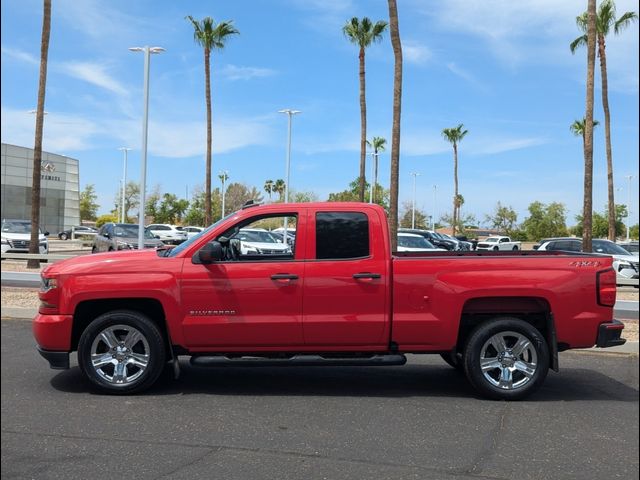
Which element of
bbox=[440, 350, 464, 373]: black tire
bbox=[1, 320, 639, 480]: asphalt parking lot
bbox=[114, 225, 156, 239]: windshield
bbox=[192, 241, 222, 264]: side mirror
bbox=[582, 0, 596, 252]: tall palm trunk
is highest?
bbox=[582, 0, 596, 252]: tall palm trunk

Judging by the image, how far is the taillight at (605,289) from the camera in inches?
232

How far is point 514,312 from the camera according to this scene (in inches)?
239

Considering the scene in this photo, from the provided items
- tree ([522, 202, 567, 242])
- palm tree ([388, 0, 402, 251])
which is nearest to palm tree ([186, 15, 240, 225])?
palm tree ([388, 0, 402, 251])

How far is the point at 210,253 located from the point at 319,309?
45.4 inches

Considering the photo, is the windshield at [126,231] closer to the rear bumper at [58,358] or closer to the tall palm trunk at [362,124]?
the tall palm trunk at [362,124]

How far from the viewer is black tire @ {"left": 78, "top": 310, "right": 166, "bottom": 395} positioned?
5.80 m

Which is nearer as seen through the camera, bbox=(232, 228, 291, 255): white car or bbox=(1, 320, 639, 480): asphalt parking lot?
bbox=(1, 320, 639, 480): asphalt parking lot

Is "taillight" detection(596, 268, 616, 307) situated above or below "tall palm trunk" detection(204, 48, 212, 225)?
below

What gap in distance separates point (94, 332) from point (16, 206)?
159 ft

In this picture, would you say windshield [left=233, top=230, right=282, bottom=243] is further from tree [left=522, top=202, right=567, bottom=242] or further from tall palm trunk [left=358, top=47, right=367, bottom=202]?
tree [left=522, top=202, right=567, bottom=242]

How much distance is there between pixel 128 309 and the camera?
6.00 m

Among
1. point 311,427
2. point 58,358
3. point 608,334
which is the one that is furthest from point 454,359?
point 58,358

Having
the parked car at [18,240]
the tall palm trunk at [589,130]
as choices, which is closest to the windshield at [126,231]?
the parked car at [18,240]

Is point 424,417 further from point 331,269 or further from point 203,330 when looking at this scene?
point 203,330
